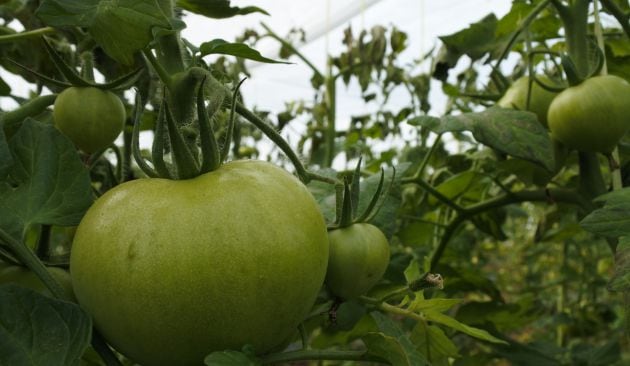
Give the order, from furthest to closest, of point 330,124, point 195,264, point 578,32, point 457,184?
point 330,124, point 457,184, point 578,32, point 195,264

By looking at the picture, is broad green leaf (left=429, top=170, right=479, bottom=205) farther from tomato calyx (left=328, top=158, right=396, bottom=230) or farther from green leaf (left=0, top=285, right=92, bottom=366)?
green leaf (left=0, top=285, right=92, bottom=366)

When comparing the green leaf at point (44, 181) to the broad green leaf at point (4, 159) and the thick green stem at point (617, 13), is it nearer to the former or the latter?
the broad green leaf at point (4, 159)

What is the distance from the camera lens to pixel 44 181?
1.75 ft

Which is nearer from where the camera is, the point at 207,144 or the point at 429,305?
the point at 207,144

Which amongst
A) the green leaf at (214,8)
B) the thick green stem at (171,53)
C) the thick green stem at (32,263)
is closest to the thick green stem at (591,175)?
the green leaf at (214,8)

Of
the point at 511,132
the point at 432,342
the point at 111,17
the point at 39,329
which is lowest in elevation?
the point at 432,342

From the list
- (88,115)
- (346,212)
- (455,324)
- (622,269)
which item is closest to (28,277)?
(88,115)

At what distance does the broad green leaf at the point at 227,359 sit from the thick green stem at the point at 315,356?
0.07 meters

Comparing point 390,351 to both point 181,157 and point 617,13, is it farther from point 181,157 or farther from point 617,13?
point 617,13

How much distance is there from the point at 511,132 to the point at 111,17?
1.91 ft

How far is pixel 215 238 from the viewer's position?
43 centimetres

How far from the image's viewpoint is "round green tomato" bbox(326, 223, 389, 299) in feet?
1.85

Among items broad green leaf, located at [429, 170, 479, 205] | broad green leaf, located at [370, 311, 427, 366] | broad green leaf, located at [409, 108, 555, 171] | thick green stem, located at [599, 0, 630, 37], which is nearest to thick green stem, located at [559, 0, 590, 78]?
thick green stem, located at [599, 0, 630, 37]

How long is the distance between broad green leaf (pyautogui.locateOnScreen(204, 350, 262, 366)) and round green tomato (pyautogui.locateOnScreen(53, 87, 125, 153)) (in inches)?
12.0
